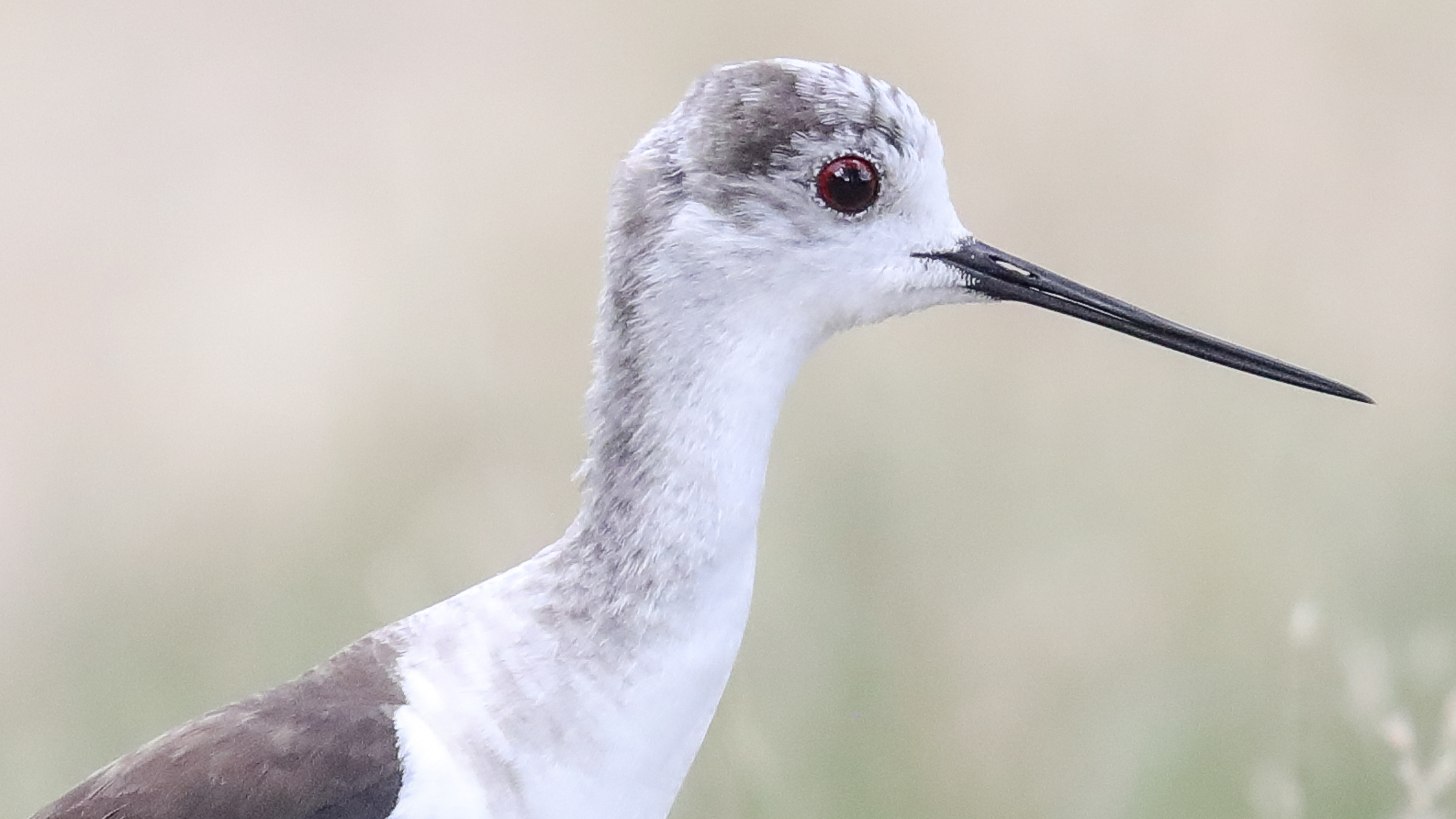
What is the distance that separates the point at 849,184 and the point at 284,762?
0.57 m

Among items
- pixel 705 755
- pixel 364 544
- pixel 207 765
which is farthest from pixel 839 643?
pixel 207 765

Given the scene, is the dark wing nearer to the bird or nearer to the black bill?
the bird

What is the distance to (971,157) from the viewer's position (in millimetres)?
1820

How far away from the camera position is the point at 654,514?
107cm

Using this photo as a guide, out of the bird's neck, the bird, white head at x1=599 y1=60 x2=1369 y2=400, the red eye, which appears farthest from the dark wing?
the red eye

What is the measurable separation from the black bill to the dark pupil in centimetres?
7

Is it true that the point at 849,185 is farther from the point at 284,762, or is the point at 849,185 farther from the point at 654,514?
the point at 284,762

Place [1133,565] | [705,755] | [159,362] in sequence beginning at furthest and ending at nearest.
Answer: [159,362] < [1133,565] < [705,755]

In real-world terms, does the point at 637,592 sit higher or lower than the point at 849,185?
lower

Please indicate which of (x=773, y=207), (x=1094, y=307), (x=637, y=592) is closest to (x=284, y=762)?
(x=637, y=592)

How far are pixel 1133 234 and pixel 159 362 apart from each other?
117cm

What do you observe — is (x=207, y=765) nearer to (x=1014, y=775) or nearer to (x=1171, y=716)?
(x=1014, y=775)

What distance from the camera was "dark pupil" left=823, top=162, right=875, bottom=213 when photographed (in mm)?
1087

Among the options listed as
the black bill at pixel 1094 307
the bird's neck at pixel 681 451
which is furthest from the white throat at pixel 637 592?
the black bill at pixel 1094 307
